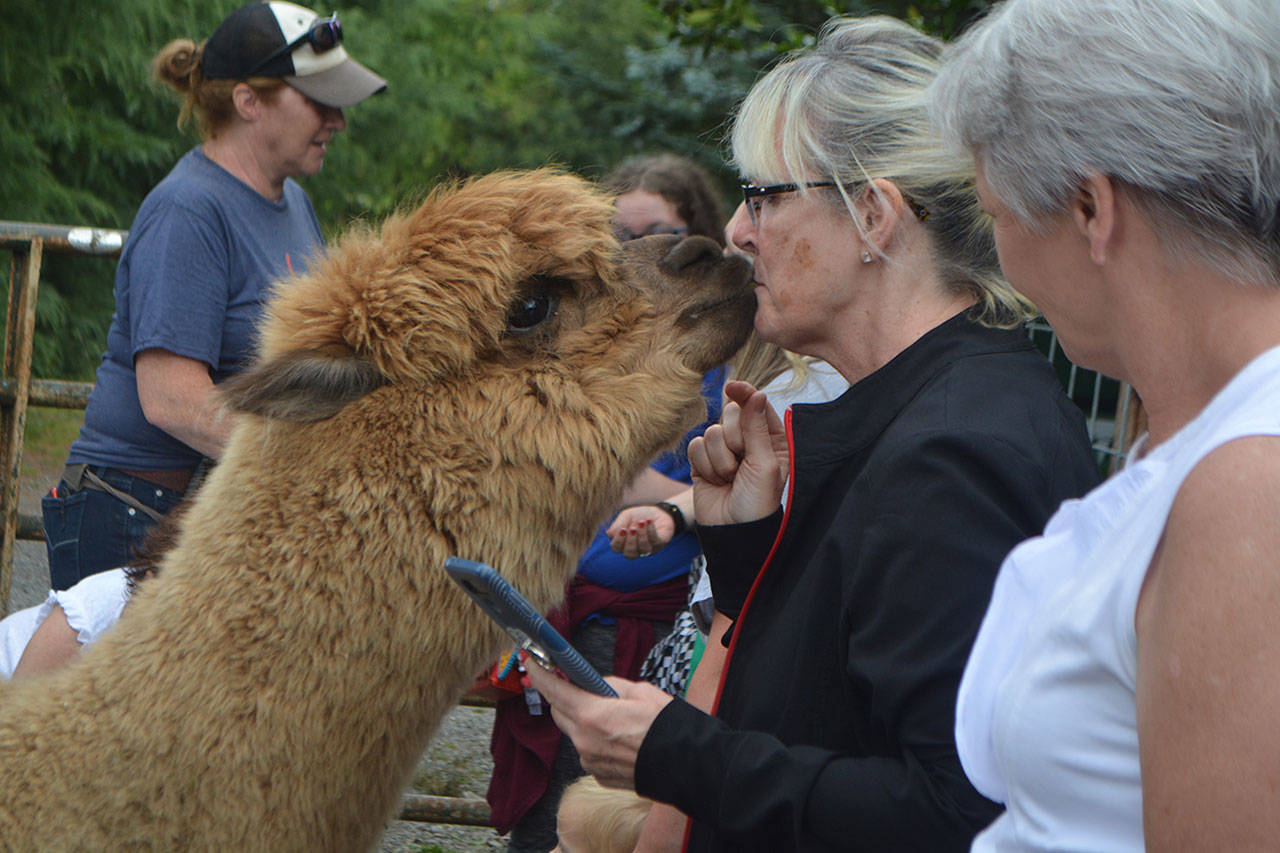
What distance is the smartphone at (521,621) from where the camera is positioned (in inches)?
62.7

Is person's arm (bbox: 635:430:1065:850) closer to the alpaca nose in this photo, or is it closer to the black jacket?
the black jacket

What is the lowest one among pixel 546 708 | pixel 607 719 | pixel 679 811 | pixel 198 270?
pixel 546 708

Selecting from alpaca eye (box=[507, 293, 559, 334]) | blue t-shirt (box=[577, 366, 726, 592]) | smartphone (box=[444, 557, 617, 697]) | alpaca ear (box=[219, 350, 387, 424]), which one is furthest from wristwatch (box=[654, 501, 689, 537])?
smartphone (box=[444, 557, 617, 697])

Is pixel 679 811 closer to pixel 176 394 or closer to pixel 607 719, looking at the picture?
pixel 607 719

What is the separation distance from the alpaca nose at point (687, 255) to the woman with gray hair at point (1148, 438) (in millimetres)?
1053

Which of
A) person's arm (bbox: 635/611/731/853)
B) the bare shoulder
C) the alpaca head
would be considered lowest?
person's arm (bbox: 635/611/731/853)

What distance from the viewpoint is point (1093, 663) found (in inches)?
42.8

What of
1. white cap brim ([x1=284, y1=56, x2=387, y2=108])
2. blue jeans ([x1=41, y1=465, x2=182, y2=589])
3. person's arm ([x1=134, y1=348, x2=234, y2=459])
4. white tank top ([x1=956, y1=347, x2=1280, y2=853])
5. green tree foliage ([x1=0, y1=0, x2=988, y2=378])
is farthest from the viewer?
green tree foliage ([x1=0, y1=0, x2=988, y2=378])

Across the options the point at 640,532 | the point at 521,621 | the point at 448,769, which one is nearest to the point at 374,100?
Answer: the point at 448,769

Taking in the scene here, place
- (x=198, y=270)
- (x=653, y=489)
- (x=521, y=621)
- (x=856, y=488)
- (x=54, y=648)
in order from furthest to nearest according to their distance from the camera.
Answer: (x=653, y=489) < (x=198, y=270) < (x=54, y=648) < (x=856, y=488) < (x=521, y=621)

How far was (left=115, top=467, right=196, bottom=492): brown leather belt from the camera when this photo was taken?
333cm

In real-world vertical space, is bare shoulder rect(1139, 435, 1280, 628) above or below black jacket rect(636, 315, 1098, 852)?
above

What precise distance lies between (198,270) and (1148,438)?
2.61m

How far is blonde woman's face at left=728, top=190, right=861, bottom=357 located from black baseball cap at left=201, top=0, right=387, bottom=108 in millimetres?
2118
